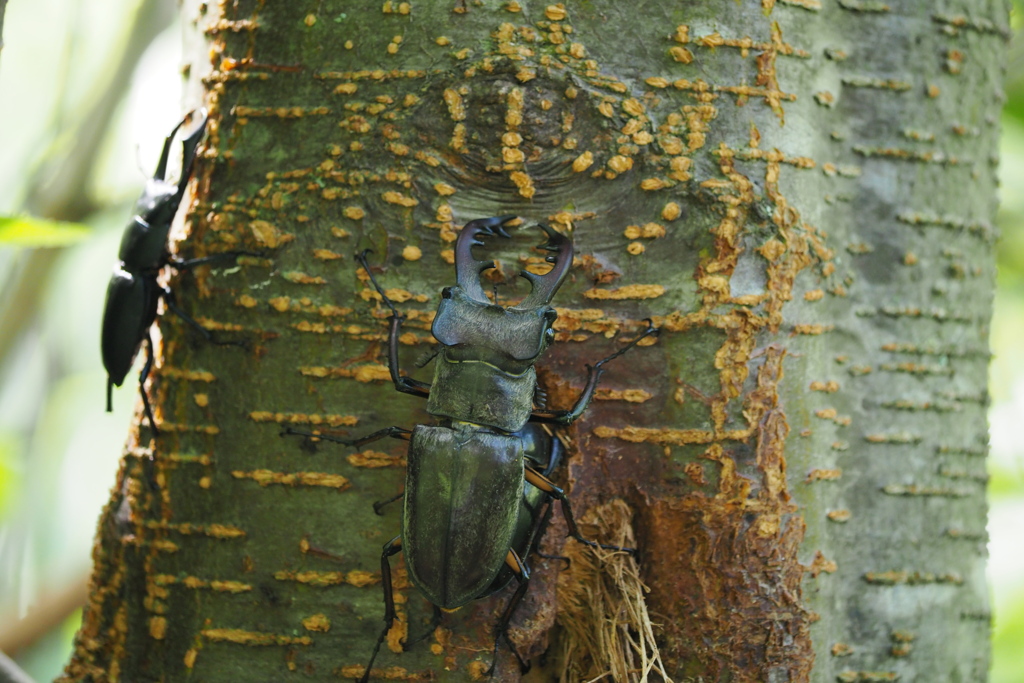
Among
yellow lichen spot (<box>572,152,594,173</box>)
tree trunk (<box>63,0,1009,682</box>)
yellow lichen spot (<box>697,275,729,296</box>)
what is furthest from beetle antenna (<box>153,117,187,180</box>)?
yellow lichen spot (<box>697,275,729,296</box>)

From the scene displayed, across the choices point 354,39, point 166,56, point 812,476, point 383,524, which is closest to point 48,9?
point 166,56

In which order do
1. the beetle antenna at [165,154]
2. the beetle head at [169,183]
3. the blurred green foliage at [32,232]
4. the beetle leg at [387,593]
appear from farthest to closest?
the beetle antenna at [165,154]
the beetle head at [169,183]
the beetle leg at [387,593]
the blurred green foliage at [32,232]

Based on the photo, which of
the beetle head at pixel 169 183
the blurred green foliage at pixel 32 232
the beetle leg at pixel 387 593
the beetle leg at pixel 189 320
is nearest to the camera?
the blurred green foliage at pixel 32 232

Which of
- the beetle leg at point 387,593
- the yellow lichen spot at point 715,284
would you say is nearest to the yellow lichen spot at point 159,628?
the beetle leg at point 387,593

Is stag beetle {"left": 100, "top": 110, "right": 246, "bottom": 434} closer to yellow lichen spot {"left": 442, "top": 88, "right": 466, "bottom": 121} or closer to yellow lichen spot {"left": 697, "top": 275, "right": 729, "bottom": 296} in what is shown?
yellow lichen spot {"left": 442, "top": 88, "right": 466, "bottom": 121}

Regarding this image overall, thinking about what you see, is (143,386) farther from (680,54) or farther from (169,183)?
(680,54)

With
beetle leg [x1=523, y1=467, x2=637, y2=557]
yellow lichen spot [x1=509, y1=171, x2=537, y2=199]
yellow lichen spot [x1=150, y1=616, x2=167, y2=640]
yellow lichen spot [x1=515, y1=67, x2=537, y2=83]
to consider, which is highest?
yellow lichen spot [x1=515, y1=67, x2=537, y2=83]

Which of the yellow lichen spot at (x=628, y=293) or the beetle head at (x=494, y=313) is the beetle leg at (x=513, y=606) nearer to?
the beetle head at (x=494, y=313)
